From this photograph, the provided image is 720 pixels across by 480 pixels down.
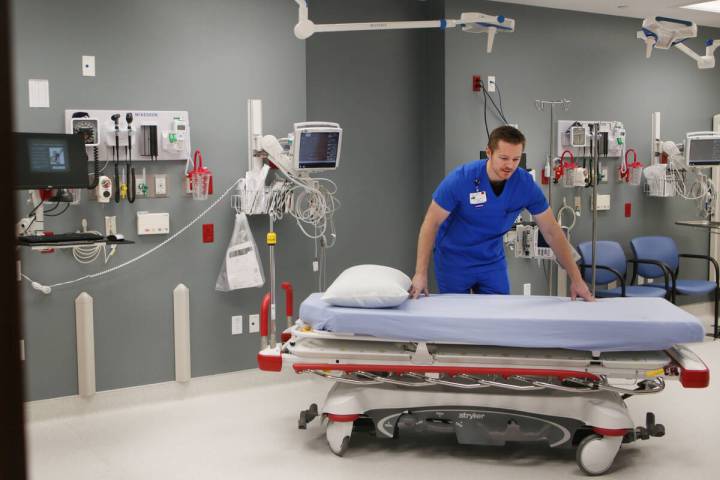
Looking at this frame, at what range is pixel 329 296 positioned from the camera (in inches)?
139

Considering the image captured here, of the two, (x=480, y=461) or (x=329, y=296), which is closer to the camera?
(x=329, y=296)

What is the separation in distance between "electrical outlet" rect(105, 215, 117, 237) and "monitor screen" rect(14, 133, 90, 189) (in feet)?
1.64

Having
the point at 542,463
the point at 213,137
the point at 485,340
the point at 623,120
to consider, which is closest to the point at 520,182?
the point at 485,340

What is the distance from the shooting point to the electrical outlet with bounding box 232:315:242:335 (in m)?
4.96

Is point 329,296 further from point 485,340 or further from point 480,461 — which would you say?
point 480,461

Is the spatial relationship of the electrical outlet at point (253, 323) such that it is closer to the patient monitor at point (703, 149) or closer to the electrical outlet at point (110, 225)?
the electrical outlet at point (110, 225)

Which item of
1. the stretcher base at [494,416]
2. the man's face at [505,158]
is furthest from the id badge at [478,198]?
the stretcher base at [494,416]

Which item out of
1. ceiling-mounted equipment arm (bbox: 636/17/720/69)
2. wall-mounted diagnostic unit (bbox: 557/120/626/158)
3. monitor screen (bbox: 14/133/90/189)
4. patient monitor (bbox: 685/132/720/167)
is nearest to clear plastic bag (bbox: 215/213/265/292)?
monitor screen (bbox: 14/133/90/189)

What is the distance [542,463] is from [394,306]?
107 cm

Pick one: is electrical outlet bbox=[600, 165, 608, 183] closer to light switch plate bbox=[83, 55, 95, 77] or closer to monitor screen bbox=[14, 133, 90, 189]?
light switch plate bbox=[83, 55, 95, 77]

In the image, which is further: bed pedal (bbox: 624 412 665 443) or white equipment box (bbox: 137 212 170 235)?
white equipment box (bbox: 137 212 170 235)

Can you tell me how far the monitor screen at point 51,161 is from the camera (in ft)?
12.5

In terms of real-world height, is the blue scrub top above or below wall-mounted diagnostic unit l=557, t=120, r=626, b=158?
below

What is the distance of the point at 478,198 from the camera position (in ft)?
12.8
